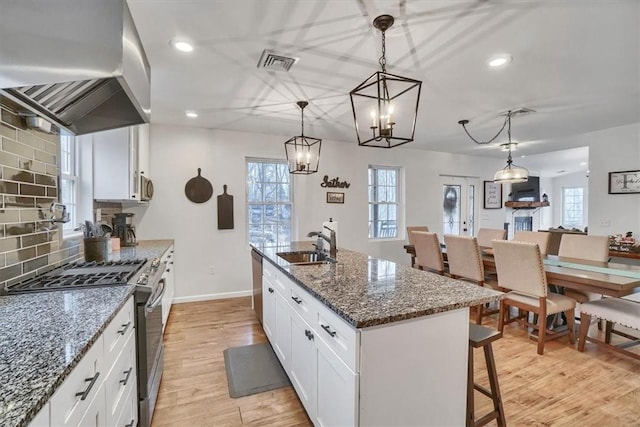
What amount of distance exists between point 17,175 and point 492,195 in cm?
740

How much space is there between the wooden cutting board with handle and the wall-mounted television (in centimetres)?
687

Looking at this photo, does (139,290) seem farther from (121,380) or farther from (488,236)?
(488,236)

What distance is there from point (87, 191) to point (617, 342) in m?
5.26

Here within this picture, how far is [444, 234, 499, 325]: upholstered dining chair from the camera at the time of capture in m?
3.32

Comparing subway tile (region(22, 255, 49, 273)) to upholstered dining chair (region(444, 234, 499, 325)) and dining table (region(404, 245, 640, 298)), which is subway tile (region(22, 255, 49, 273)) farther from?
dining table (region(404, 245, 640, 298))

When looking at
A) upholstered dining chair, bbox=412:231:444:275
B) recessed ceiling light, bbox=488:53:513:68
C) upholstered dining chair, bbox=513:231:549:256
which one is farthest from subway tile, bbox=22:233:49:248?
upholstered dining chair, bbox=513:231:549:256

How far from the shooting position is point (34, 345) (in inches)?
37.3

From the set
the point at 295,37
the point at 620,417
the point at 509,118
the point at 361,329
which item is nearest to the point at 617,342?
the point at 620,417

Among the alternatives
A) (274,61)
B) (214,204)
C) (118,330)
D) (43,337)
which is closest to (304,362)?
(118,330)

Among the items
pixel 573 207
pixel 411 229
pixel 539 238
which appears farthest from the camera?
pixel 573 207

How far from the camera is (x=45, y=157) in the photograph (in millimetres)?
1816

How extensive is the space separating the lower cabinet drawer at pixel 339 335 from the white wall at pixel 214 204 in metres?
3.11

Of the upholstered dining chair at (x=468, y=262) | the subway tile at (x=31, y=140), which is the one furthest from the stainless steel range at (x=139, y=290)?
the upholstered dining chair at (x=468, y=262)

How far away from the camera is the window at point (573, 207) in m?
8.98
